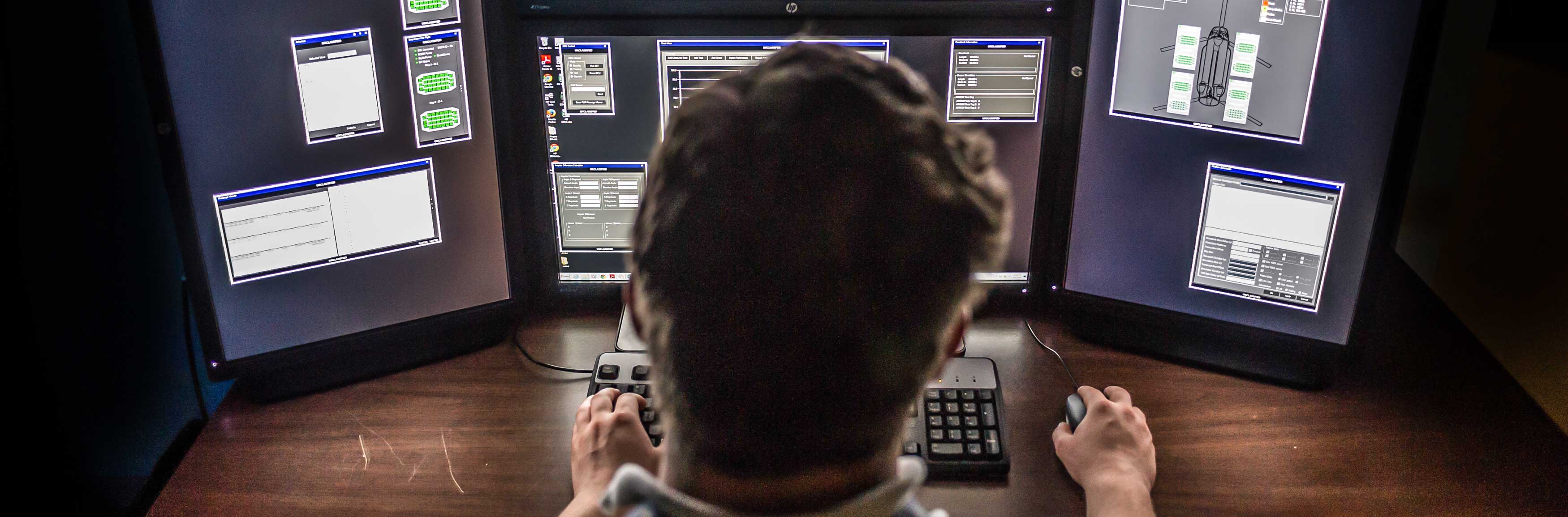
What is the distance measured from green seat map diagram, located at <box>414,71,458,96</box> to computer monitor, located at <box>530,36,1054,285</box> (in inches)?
4.1

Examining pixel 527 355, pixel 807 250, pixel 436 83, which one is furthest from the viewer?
pixel 527 355

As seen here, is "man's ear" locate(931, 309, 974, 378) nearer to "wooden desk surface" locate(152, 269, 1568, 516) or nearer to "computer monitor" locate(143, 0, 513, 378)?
"wooden desk surface" locate(152, 269, 1568, 516)

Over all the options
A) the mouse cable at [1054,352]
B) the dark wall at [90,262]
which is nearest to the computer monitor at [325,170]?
the dark wall at [90,262]

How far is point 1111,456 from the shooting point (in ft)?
3.45

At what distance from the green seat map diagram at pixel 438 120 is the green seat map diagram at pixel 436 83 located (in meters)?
0.02

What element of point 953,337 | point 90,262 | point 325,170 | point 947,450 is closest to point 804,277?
point 953,337

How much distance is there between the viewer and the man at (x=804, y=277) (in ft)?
1.87

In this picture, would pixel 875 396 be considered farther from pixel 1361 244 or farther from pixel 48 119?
pixel 48 119

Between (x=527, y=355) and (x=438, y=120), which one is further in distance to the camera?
(x=527, y=355)

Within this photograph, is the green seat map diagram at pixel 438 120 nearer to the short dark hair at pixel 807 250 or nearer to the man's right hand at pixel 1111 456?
the short dark hair at pixel 807 250

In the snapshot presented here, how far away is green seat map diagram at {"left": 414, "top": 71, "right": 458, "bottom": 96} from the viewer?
3.76ft

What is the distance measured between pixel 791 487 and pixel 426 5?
0.76 m

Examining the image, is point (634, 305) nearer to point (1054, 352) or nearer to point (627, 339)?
point (627, 339)

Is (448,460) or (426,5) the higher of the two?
(426,5)
